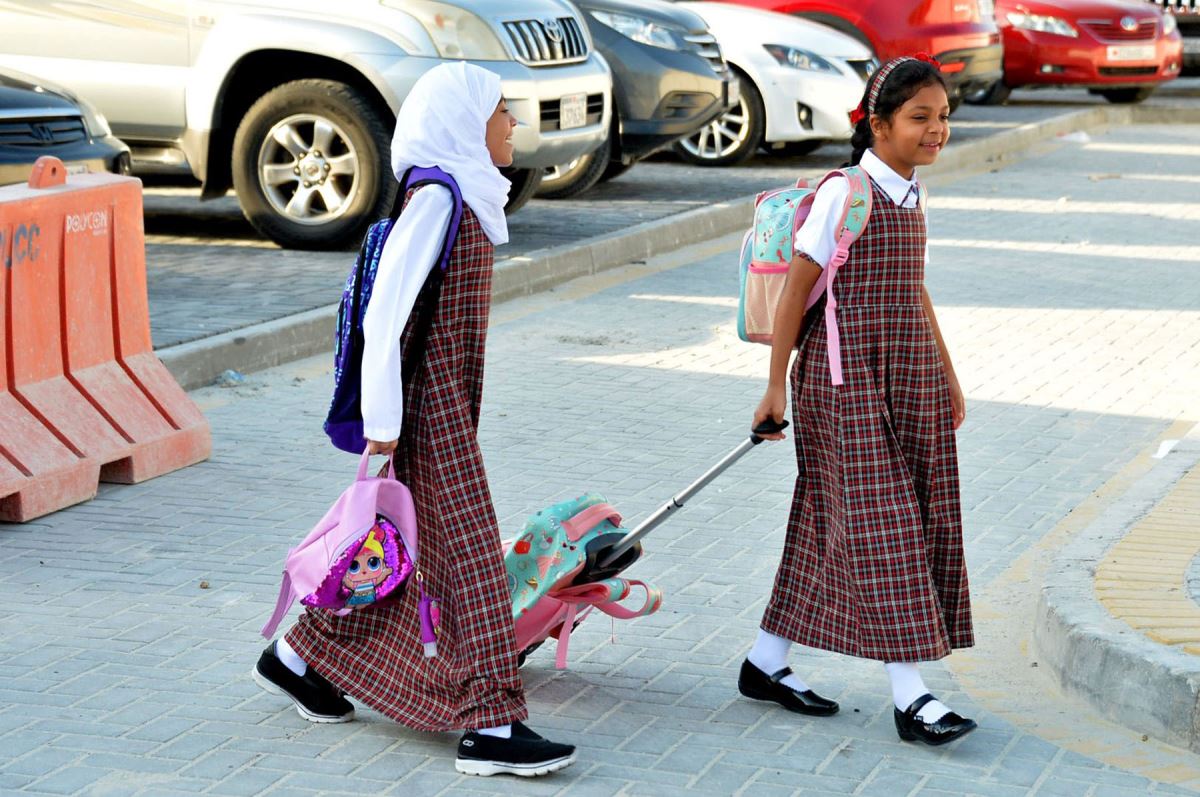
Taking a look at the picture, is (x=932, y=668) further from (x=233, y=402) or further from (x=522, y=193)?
(x=522, y=193)

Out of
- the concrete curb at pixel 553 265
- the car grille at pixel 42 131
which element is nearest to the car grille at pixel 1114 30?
the concrete curb at pixel 553 265

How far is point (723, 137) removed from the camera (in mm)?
15547

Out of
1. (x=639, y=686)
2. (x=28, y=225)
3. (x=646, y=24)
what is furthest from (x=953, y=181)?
(x=639, y=686)

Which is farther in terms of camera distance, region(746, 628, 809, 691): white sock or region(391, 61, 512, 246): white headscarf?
region(746, 628, 809, 691): white sock

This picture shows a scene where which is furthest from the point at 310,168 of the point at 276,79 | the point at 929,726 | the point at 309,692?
the point at 929,726

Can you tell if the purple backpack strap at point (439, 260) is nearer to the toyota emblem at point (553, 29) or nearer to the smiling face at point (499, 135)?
the smiling face at point (499, 135)

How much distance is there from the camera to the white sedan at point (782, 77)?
1481cm

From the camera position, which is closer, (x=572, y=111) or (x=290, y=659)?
(x=290, y=659)

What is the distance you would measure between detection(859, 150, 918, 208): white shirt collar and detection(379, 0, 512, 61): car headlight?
6514 mm

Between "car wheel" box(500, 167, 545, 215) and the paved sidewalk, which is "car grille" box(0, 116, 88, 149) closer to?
the paved sidewalk

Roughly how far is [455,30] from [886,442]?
22.6 ft

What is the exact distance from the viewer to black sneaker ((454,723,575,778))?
4152mm

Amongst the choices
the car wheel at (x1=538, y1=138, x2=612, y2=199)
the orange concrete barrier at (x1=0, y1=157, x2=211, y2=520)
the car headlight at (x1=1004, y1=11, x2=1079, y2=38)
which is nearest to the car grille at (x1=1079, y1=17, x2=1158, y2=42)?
the car headlight at (x1=1004, y1=11, x2=1079, y2=38)

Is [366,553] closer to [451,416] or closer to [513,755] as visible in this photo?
[451,416]
